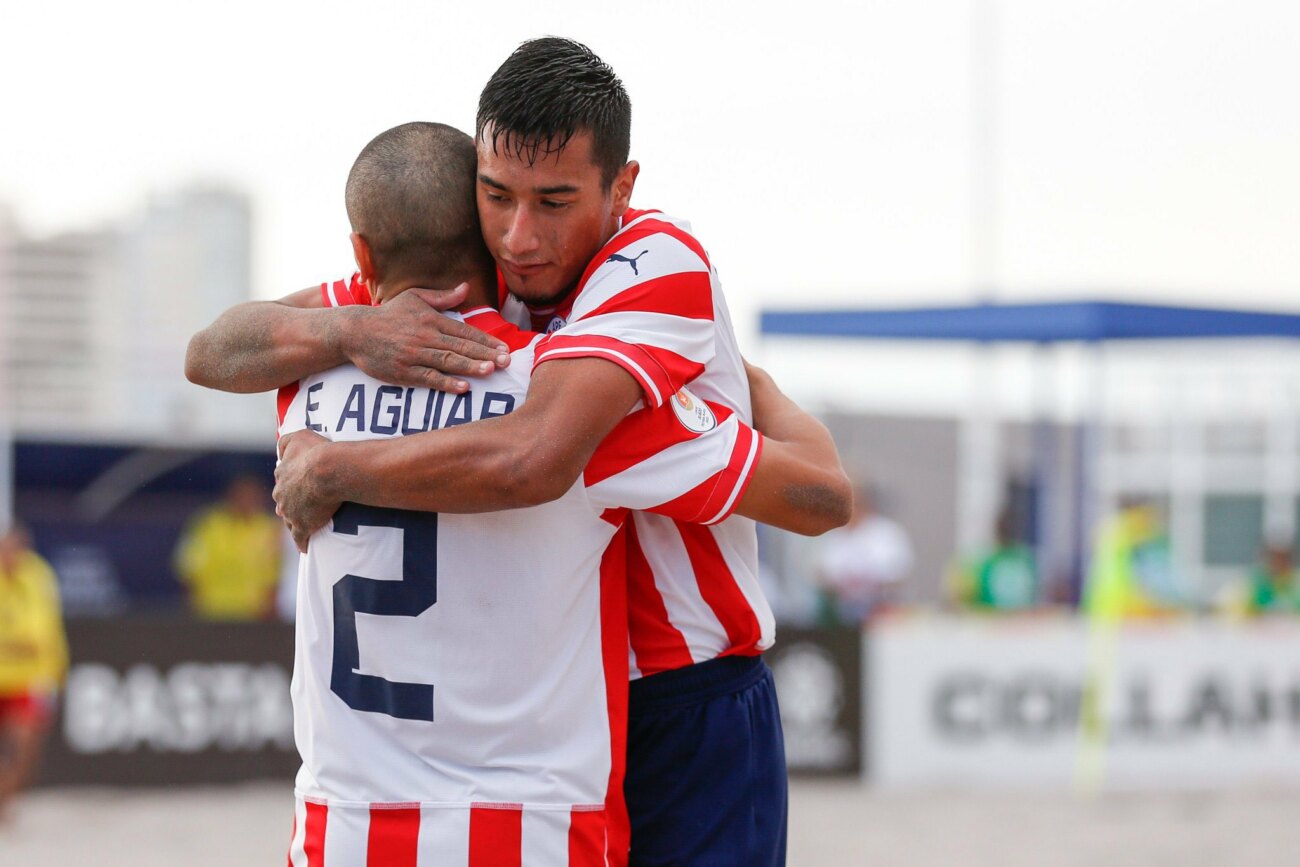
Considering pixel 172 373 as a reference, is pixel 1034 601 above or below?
below

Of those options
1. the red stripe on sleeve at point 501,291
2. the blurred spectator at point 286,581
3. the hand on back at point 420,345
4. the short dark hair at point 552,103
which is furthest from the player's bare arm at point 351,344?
the blurred spectator at point 286,581

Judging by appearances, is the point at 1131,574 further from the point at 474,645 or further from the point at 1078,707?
the point at 474,645

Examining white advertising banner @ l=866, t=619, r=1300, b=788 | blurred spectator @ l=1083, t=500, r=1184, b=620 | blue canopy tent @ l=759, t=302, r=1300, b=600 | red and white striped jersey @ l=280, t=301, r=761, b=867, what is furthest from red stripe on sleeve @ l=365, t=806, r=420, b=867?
blue canopy tent @ l=759, t=302, r=1300, b=600

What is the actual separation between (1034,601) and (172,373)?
345 inches

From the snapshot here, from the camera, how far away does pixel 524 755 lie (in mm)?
2168

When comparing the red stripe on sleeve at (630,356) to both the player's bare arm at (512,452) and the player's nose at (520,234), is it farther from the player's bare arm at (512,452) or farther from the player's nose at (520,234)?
the player's nose at (520,234)

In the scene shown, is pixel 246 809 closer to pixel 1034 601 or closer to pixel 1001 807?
pixel 1001 807

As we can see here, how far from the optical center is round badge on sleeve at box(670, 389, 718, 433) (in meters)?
2.19

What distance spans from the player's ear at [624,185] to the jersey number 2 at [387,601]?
569 millimetres

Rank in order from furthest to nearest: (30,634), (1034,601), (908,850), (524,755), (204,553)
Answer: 1. (204,553)
2. (1034,601)
3. (30,634)
4. (908,850)
5. (524,755)

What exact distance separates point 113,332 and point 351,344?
1427 cm

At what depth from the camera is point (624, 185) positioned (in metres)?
2.34

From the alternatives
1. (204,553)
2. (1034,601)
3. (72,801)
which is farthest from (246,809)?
(1034,601)

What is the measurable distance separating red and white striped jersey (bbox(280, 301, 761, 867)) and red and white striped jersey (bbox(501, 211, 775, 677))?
4.0 inches
